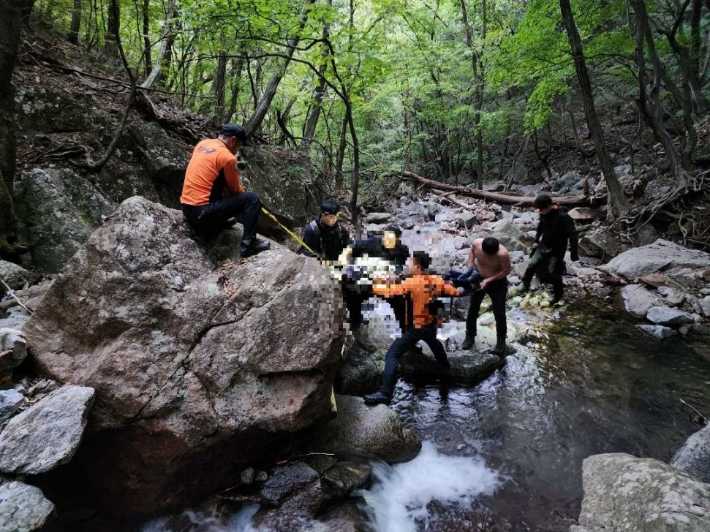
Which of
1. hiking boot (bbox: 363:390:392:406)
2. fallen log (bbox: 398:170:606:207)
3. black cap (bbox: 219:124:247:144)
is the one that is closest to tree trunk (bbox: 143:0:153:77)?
black cap (bbox: 219:124:247:144)

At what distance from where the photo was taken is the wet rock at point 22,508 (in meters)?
2.71

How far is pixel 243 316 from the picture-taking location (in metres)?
4.05

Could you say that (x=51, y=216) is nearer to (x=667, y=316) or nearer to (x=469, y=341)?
(x=469, y=341)

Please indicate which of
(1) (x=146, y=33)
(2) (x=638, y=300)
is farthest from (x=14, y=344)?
(1) (x=146, y=33)

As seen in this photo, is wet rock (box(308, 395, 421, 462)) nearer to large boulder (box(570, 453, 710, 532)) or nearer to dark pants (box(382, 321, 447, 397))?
dark pants (box(382, 321, 447, 397))

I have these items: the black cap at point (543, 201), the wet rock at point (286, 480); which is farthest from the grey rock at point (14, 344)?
the black cap at point (543, 201)

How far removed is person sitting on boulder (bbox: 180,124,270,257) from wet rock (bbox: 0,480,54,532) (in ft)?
9.32

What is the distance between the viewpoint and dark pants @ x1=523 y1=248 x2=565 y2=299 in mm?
8367

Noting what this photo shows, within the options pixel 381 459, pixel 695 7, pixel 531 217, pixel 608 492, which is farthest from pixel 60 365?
pixel 695 7

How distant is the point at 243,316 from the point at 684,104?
13.4m

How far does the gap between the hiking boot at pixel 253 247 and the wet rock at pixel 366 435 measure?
7.20 ft

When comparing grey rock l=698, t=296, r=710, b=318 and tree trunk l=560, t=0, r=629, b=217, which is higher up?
tree trunk l=560, t=0, r=629, b=217

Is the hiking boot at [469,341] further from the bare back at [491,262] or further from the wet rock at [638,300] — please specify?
the wet rock at [638,300]

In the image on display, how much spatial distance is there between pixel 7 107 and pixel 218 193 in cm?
387
